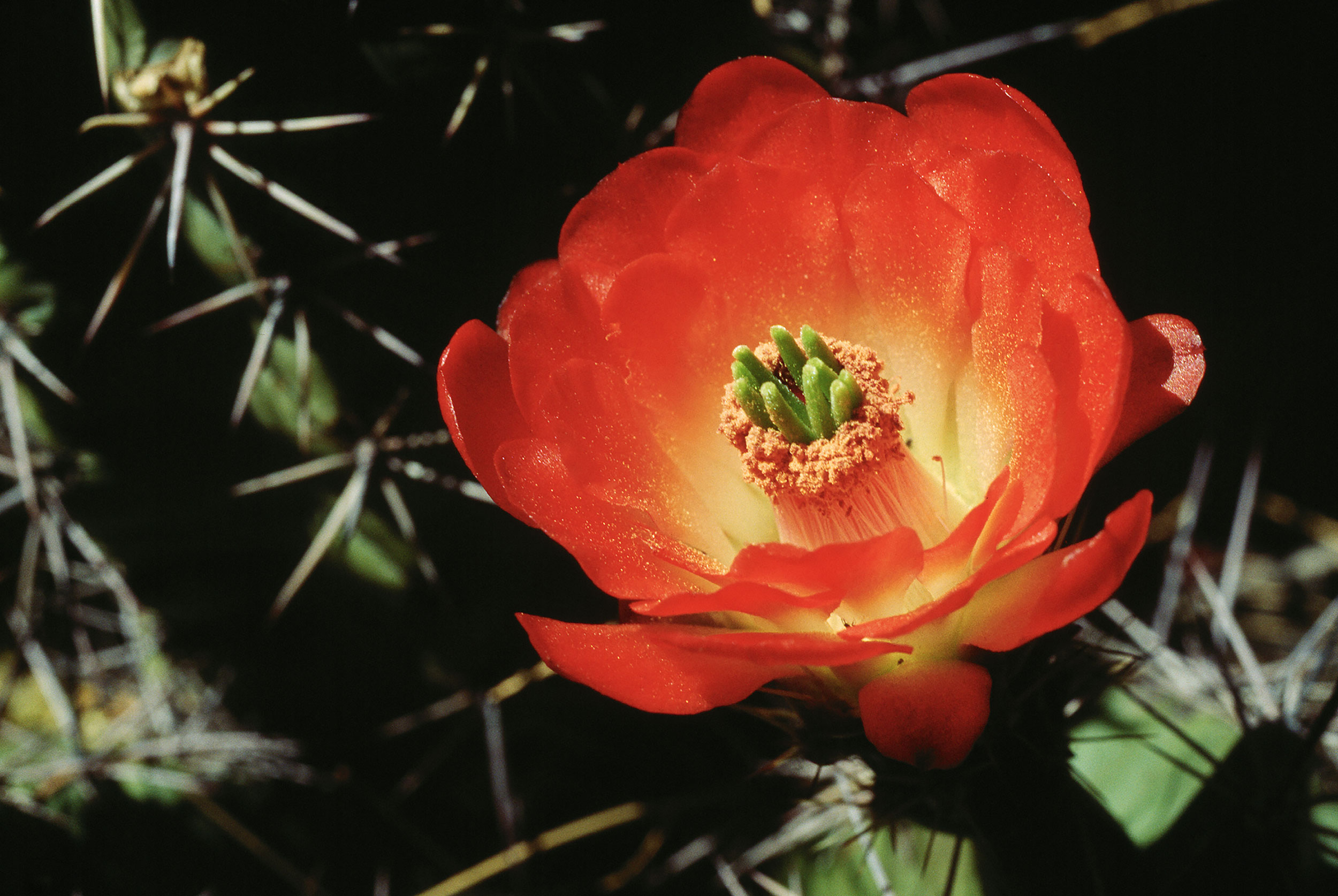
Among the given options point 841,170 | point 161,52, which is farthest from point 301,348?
point 841,170

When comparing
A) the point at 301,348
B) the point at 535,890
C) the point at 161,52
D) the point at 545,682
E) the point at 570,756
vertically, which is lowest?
the point at 535,890

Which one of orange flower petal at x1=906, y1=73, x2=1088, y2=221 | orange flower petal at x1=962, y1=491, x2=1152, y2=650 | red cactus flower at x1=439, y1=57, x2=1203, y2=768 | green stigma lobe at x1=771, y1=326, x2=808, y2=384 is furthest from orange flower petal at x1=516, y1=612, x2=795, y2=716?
orange flower petal at x1=906, y1=73, x2=1088, y2=221

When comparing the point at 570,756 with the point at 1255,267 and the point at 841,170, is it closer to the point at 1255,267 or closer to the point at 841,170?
the point at 841,170

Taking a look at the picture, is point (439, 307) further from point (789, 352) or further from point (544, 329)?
point (789, 352)

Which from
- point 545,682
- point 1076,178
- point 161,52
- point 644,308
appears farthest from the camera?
point 545,682

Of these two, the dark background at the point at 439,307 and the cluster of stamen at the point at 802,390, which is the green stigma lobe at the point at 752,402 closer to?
the cluster of stamen at the point at 802,390

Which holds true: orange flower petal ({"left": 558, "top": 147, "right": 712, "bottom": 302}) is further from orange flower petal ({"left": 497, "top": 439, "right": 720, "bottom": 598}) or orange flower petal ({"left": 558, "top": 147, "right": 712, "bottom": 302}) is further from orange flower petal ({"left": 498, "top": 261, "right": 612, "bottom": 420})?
A: orange flower petal ({"left": 497, "top": 439, "right": 720, "bottom": 598})

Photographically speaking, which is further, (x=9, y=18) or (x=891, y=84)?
(x=891, y=84)
